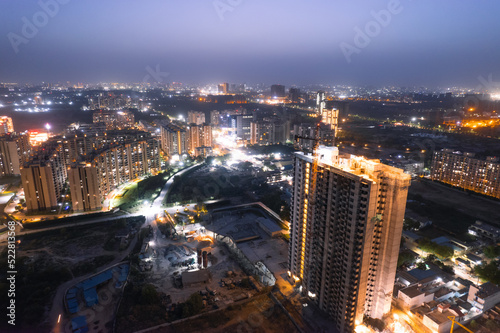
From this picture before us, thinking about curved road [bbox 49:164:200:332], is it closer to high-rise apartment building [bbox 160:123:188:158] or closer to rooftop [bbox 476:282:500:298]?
high-rise apartment building [bbox 160:123:188:158]

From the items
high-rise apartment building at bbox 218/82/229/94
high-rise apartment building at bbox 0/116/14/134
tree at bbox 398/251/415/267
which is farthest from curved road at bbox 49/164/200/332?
high-rise apartment building at bbox 218/82/229/94

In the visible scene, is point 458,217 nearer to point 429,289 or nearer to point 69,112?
point 429,289

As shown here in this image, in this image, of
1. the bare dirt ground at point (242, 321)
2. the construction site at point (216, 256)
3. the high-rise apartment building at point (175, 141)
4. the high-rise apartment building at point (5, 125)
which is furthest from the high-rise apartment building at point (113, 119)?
the bare dirt ground at point (242, 321)

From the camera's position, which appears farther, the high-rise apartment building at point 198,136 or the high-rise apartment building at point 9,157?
the high-rise apartment building at point 198,136

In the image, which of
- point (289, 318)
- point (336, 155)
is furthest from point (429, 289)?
point (336, 155)

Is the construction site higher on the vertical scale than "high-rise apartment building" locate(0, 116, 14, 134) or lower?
lower

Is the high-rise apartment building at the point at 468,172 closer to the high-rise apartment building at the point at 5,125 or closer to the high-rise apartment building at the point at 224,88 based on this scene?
the high-rise apartment building at the point at 5,125
